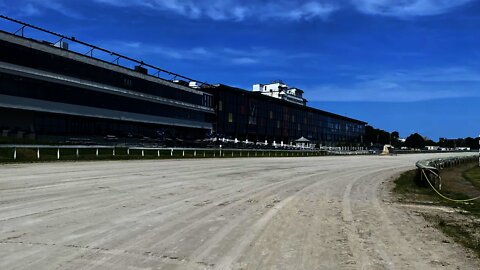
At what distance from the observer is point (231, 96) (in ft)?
339

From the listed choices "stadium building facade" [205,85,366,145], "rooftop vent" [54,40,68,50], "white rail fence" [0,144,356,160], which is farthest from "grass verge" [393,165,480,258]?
"stadium building facade" [205,85,366,145]

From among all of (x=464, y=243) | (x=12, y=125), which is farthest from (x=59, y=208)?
(x=12, y=125)

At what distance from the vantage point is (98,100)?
6159 centimetres

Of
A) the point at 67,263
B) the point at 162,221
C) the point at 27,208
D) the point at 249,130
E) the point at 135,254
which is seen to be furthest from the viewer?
the point at 249,130

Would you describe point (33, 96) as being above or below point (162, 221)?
above

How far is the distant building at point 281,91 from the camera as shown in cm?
17025

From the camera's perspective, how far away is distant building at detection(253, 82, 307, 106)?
559 feet

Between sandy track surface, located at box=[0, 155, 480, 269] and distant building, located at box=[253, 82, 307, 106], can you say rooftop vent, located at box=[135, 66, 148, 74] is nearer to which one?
sandy track surface, located at box=[0, 155, 480, 269]

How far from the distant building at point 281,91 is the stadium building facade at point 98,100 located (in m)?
59.5

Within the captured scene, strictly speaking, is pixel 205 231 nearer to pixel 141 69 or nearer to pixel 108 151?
pixel 108 151

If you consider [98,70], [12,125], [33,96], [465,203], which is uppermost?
[98,70]

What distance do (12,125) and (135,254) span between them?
4812cm

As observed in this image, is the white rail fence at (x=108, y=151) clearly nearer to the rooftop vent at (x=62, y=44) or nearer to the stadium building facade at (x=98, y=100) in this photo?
the stadium building facade at (x=98, y=100)

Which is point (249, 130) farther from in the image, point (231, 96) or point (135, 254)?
point (135, 254)
